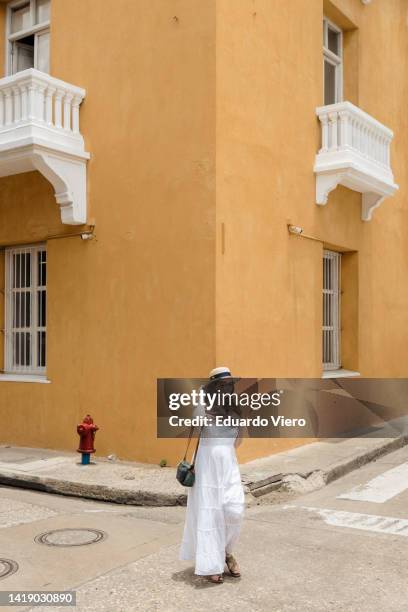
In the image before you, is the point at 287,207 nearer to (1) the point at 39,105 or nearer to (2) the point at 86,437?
(1) the point at 39,105

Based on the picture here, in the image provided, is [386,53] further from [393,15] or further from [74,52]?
[74,52]

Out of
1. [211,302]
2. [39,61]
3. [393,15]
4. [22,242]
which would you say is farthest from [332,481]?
[393,15]

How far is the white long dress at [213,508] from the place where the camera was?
500cm

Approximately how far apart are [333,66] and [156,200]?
5158 mm

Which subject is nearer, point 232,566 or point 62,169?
point 232,566

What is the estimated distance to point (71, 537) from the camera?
6172 mm

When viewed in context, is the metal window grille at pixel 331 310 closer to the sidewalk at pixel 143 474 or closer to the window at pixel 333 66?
the sidewalk at pixel 143 474

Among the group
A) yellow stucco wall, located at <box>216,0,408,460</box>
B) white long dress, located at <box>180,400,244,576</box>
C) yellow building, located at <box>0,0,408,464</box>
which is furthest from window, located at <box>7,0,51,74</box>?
white long dress, located at <box>180,400,244,576</box>

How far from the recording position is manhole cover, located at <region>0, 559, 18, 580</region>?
5.21 metres

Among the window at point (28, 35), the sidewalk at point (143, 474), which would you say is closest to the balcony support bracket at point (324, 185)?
the sidewalk at point (143, 474)

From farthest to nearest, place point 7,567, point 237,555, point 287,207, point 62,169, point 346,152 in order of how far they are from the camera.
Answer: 1. point 346,152
2. point 287,207
3. point 62,169
4. point 237,555
5. point 7,567

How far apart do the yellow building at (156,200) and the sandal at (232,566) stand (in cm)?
330

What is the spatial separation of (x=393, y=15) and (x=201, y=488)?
11.7 m

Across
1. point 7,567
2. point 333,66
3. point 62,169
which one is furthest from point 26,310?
point 333,66
